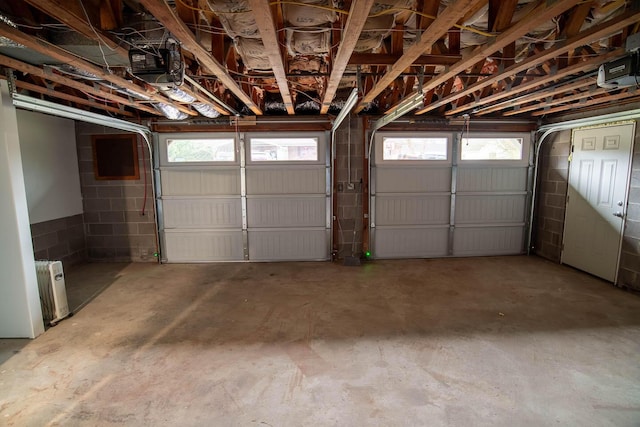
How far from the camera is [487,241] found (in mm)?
5273

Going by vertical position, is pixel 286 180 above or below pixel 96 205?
above

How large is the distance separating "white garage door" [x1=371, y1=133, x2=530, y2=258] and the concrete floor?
3.85 ft

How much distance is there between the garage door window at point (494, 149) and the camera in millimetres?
5121

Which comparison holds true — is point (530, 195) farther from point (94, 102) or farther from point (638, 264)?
point (94, 102)

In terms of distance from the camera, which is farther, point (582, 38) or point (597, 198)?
point (597, 198)

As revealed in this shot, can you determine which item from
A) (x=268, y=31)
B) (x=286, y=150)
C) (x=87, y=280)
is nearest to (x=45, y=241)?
(x=87, y=280)

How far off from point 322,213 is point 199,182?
6.54ft

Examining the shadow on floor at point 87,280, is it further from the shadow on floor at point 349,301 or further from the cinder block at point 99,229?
the cinder block at point 99,229

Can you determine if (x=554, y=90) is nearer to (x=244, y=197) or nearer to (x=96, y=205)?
(x=244, y=197)

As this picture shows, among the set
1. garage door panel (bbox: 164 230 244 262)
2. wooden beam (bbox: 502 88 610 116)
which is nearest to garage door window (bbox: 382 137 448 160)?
wooden beam (bbox: 502 88 610 116)

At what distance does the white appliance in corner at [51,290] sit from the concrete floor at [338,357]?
16 centimetres

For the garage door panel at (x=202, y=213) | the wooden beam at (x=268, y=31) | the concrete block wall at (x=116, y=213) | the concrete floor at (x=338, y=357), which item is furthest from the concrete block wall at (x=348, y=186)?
the concrete block wall at (x=116, y=213)

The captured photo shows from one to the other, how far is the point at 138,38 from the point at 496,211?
5.29 metres

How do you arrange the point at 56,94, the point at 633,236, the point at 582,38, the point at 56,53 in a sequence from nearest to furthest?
the point at 582,38 < the point at 56,53 < the point at 56,94 < the point at 633,236
